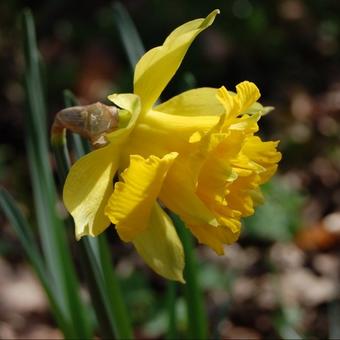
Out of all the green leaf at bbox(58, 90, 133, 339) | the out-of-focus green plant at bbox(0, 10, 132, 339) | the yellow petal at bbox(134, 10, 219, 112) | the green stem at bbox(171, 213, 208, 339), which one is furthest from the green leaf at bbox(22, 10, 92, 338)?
the yellow petal at bbox(134, 10, 219, 112)

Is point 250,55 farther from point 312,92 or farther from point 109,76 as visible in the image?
point 109,76

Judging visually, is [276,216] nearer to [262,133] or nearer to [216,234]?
[262,133]

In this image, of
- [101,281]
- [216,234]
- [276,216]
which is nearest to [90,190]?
[216,234]

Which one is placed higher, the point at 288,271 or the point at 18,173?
the point at 18,173

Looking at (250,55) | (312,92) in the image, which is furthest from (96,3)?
(312,92)

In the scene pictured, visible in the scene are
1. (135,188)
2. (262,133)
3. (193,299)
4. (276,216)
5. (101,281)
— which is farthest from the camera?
(262,133)

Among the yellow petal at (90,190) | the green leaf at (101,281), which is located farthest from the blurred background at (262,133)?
the yellow petal at (90,190)
